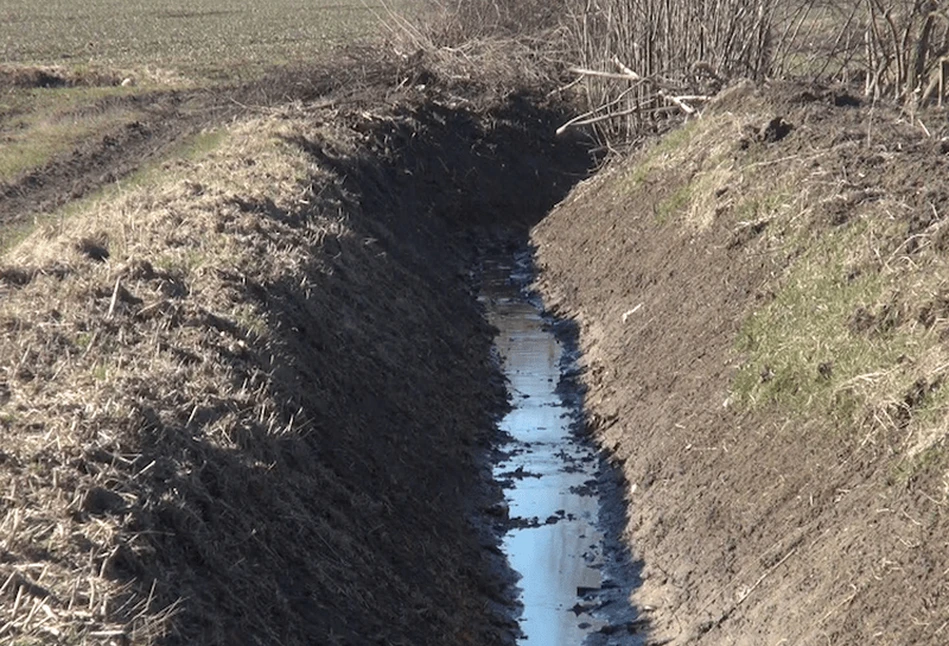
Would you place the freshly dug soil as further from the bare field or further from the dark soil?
the bare field

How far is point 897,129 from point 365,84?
47.3 feet

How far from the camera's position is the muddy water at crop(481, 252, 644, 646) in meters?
8.91

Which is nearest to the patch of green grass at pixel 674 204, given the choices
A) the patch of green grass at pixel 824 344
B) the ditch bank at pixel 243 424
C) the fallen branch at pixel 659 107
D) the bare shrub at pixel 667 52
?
the ditch bank at pixel 243 424

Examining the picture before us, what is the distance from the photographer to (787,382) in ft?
30.5

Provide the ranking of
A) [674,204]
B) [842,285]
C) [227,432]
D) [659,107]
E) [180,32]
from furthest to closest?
[180,32] → [659,107] → [674,204] → [842,285] → [227,432]

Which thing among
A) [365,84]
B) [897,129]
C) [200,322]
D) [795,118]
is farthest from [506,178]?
[200,322]

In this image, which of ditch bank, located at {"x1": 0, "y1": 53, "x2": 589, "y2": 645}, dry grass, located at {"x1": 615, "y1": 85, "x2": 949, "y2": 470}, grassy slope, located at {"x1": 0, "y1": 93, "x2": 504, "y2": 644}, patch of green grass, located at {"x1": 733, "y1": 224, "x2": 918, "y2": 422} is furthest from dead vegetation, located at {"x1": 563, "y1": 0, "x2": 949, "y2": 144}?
grassy slope, located at {"x1": 0, "y1": 93, "x2": 504, "y2": 644}

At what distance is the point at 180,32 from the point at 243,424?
42.3 m

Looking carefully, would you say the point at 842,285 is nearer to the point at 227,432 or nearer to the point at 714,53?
the point at 227,432

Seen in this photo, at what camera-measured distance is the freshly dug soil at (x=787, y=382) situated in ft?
23.1

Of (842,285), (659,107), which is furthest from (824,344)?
(659,107)

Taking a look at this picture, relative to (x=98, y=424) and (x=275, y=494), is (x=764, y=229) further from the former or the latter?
(x=98, y=424)

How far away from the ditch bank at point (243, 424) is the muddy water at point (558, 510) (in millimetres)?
286

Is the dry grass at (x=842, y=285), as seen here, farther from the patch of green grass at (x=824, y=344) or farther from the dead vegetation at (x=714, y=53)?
the dead vegetation at (x=714, y=53)
